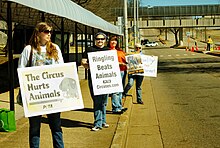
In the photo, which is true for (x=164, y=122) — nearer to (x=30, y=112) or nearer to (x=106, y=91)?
(x=106, y=91)

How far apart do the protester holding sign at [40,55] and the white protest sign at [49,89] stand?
9 centimetres

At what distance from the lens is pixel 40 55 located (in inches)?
229

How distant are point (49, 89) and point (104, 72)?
3002mm

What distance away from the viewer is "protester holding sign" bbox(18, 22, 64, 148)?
5.72 metres

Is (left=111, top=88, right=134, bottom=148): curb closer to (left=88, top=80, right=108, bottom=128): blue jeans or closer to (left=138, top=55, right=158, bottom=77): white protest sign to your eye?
(left=88, top=80, right=108, bottom=128): blue jeans

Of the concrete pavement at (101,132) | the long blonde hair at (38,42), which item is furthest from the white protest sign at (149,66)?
the long blonde hair at (38,42)

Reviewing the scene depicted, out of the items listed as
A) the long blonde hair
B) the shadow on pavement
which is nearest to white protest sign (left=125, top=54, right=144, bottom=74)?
the shadow on pavement

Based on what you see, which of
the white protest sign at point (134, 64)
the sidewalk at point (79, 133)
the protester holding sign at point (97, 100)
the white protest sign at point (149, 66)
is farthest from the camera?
the white protest sign at point (149, 66)

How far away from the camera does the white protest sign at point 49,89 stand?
5.78 metres

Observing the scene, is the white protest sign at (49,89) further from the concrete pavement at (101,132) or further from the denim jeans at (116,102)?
the denim jeans at (116,102)

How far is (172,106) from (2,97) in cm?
544

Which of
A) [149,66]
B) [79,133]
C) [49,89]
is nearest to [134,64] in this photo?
[149,66]

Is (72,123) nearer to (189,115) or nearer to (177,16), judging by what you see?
(189,115)

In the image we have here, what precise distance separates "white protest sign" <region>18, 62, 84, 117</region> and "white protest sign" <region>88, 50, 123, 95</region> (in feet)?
8.20
